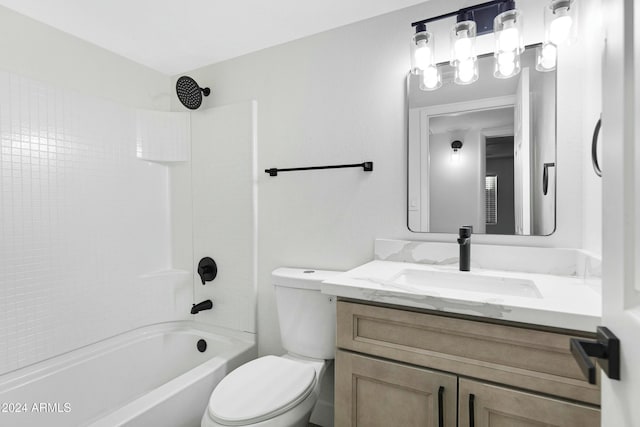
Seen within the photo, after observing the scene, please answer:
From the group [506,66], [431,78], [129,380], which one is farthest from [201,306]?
[506,66]

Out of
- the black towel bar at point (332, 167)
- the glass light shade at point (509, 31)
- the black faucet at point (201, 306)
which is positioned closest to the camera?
the glass light shade at point (509, 31)

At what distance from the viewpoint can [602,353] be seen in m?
0.49

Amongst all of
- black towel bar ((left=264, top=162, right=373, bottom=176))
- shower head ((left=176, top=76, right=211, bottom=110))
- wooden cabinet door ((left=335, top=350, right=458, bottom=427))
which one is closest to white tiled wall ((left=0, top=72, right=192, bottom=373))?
shower head ((left=176, top=76, right=211, bottom=110))

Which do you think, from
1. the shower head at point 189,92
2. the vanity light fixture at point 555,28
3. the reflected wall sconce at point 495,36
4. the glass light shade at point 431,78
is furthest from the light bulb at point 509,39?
the shower head at point 189,92

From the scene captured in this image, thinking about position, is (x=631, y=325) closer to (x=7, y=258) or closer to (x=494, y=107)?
(x=494, y=107)

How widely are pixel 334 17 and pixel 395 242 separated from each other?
3.93 ft

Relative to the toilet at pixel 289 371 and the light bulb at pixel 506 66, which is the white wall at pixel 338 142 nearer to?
the light bulb at pixel 506 66

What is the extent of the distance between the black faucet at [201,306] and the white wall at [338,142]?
1.21ft

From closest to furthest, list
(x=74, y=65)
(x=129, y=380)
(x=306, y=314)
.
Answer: (x=306, y=314)
(x=74, y=65)
(x=129, y=380)

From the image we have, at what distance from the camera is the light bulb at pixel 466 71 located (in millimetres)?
1425

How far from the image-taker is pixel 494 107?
56.7 inches

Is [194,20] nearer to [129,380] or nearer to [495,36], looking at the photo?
[495,36]

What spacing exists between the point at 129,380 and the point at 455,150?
223 cm

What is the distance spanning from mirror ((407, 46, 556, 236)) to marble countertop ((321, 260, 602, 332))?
261 mm
